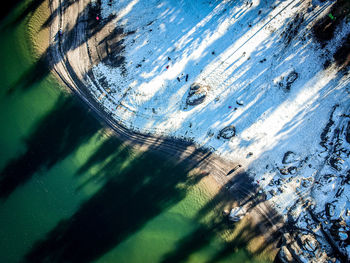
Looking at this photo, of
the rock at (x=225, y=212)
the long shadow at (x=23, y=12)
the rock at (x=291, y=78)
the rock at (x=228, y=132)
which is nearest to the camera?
the rock at (x=291, y=78)

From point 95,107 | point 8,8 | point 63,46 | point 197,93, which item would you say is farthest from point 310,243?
point 8,8

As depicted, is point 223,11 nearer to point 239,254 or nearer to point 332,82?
point 332,82

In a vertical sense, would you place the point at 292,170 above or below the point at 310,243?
above

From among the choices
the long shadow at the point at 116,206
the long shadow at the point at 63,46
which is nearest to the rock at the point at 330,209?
the long shadow at the point at 116,206

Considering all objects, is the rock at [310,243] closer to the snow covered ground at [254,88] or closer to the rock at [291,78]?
the snow covered ground at [254,88]

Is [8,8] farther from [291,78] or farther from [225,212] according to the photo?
[225,212]

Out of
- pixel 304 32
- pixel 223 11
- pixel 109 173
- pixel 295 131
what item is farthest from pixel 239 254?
pixel 223 11

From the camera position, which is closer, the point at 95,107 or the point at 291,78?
the point at 291,78
